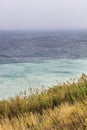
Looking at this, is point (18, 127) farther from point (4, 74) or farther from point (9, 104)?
point (4, 74)

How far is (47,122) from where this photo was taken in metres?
7.21

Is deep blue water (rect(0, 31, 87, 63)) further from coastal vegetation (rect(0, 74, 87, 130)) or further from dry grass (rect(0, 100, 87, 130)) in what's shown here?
dry grass (rect(0, 100, 87, 130))

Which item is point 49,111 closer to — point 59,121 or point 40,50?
point 59,121

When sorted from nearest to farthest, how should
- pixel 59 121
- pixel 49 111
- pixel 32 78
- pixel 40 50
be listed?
pixel 59 121 < pixel 49 111 < pixel 32 78 < pixel 40 50

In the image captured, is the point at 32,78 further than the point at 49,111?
Yes

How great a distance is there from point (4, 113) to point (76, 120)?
10.5 ft

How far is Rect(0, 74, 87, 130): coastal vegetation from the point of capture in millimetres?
7020

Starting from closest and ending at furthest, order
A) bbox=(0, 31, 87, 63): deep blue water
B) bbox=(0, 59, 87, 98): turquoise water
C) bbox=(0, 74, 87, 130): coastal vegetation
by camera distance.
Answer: bbox=(0, 74, 87, 130): coastal vegetation, bbox=(0, 59, 87, 98): turquoise water, bbox=(0, 31, 87, 63): deep blue water

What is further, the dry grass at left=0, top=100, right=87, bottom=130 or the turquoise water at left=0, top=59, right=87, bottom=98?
the turquoise water at left=0, top=59, right=87, bottom=98

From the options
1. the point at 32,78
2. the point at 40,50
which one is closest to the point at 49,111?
the point at 32,78

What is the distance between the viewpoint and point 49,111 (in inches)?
339

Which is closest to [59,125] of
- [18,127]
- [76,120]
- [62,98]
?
[76,120]

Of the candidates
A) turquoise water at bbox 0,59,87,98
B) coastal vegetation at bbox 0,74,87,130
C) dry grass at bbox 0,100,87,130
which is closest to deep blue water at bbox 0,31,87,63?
turquoise water at bbox 0,59,87,98

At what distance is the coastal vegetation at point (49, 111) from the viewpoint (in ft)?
23.0
